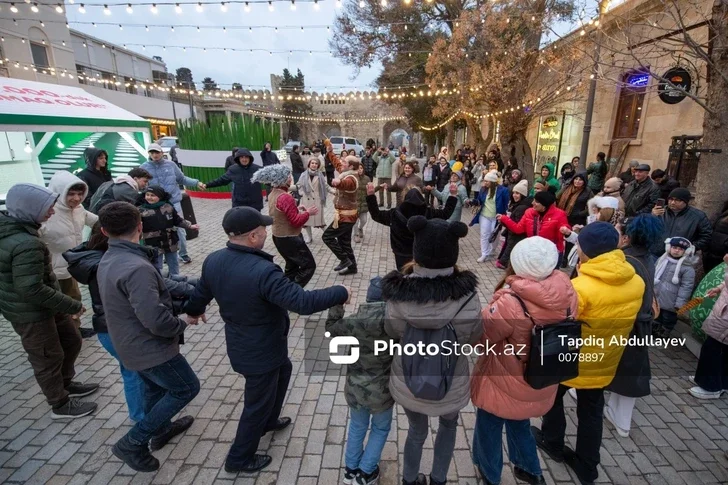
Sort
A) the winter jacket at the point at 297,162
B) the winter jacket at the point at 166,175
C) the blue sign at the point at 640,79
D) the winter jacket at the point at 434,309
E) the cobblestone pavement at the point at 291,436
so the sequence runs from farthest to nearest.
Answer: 1. the winter jacket at the point at 297,162
2. the blue sign at the point at 640,79
3. the winter jacket at the point at 166,175
4. the cobblestone pavement at the point at 291,436
5. the winter jacket at the point at 434,309

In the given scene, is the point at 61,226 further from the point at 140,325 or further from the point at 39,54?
the point at 39,54

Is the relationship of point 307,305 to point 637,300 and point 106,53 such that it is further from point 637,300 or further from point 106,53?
point 106,53

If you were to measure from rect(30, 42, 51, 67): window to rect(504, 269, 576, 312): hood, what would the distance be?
30927mm

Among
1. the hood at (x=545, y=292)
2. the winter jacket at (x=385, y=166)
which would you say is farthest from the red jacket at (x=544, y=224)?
the winter jacket at (x=385, y=166)

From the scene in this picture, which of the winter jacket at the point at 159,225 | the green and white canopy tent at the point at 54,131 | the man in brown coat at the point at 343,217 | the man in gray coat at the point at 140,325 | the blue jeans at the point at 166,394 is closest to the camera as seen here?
the man in gray coat at the point at 140,325

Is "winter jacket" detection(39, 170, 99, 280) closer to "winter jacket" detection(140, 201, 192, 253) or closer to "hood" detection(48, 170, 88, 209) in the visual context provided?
"hood" detection(48, 170, 88, 209)

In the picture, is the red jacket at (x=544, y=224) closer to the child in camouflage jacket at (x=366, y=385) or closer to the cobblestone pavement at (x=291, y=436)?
the cobblestone pavement at (x=291, y=436)

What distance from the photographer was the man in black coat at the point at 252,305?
2119 mm

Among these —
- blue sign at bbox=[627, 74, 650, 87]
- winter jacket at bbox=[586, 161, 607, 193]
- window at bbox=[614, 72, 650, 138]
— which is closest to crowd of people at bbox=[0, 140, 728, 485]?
winter jacket at bbox=[586, 161, 607, 193]

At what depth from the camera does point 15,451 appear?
275 cm

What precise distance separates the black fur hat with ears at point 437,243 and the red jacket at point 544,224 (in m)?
3.45

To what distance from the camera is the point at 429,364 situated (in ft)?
6.21

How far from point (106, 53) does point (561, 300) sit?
39034mm

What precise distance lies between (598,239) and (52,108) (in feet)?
29.2
